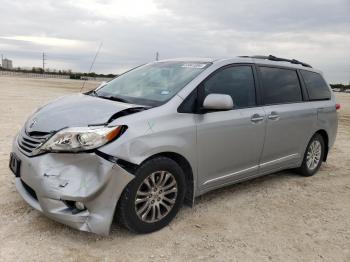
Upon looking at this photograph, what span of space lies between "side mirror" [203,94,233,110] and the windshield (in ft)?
1.06

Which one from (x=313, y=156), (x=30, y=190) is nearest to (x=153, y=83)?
(x=30, y=190)

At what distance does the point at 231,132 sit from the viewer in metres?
4.43

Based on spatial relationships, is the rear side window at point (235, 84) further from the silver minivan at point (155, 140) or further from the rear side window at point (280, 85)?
the rear side window at point (280, 85)

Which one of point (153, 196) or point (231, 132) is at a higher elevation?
point (231, 132)

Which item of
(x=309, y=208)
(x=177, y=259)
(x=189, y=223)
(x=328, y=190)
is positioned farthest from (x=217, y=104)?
(x=328, y=190)

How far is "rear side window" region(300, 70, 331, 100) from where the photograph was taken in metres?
6.03

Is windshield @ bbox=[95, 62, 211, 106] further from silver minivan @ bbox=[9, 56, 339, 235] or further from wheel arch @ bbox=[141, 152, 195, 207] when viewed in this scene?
wheel arch @ bbox=[141, 152, 195, 207]

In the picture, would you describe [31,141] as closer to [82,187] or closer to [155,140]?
[82,187]

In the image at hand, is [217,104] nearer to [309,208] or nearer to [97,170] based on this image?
[97,170]

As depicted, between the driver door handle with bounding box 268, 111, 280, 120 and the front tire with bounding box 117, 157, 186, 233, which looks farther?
the driver door handle with bounding box 268, 111, 280, 120

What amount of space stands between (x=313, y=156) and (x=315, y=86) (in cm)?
109

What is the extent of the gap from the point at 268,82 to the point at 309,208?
1643mm

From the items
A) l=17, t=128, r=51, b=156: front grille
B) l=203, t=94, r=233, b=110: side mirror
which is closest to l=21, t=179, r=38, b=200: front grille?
l=17, t=128, r=51, b=156: front grille

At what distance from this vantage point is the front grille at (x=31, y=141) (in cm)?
360
